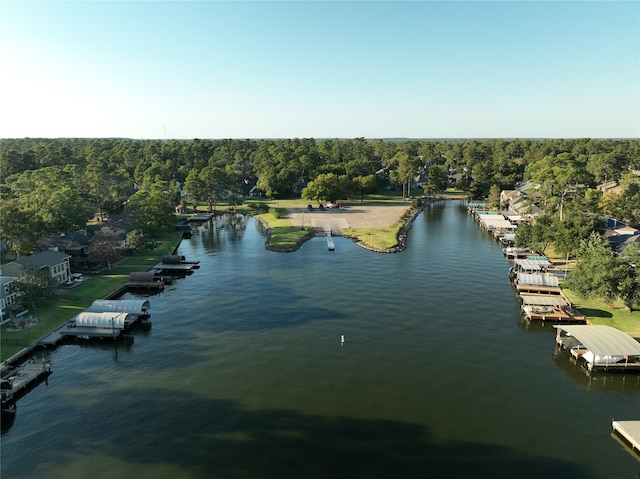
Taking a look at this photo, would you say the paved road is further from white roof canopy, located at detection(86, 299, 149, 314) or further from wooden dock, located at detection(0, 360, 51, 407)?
wooden dock, located at detection(0, 360, 51, 407)

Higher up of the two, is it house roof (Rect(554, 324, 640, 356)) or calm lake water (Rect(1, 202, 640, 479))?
house roof (Rect(554, 324, 640, 356))

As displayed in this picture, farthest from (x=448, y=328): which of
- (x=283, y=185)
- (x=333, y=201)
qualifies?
(x=283, y=185)

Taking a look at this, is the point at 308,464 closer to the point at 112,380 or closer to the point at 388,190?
the point at 112,380

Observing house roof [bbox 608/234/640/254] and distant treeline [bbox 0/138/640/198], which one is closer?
house roof [bbox 608/234/640/254]

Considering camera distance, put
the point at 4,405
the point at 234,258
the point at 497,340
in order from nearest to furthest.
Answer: the point at 4,405 < the point at 497,340 < the point at 234,258

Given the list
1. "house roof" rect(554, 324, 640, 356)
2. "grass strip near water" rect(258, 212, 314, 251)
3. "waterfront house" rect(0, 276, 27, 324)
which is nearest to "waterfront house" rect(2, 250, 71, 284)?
"waterfront house" rect(0, 276, 27, 324)

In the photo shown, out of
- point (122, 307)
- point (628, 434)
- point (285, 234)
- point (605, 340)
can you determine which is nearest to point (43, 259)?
point (122, 307)
